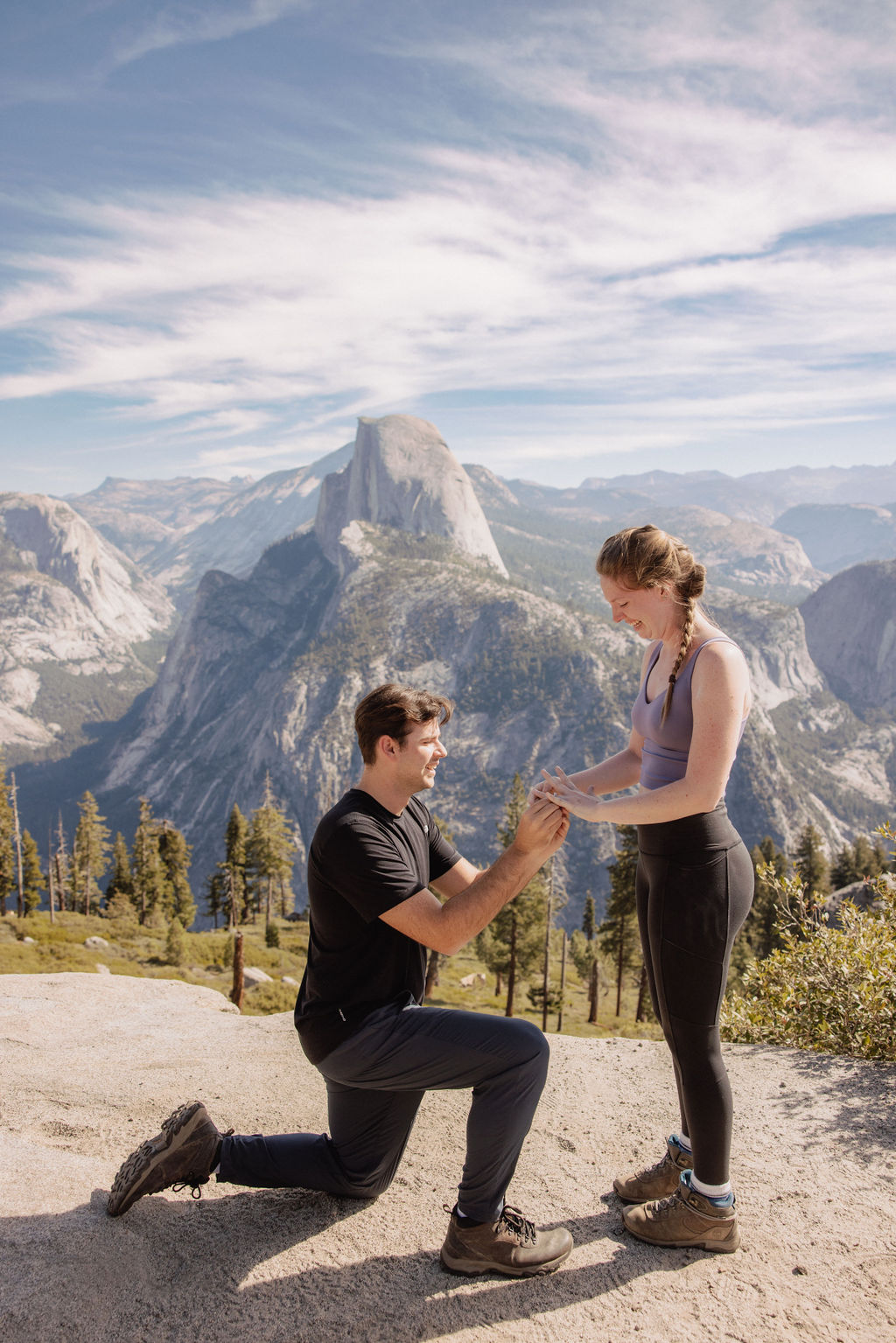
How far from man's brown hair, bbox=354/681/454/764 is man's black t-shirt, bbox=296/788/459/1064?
0.34 metres

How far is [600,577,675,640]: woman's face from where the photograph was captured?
4.26 m

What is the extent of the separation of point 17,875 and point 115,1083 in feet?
195

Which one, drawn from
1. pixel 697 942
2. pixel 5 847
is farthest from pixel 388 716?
pixel 5 847

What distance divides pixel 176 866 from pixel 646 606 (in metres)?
67.1

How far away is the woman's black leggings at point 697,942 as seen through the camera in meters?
4.05

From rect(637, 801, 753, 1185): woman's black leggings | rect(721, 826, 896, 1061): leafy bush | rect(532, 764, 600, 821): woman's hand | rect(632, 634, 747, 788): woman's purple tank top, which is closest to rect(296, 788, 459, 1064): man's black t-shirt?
rect(532, 764, 600, 821): woman's hand

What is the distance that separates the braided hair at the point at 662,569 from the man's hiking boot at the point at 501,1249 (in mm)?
3146

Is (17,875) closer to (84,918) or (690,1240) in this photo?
(84,918)

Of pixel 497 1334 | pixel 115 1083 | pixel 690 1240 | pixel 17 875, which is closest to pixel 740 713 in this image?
pixel 690 1240

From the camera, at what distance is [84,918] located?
5141 cm

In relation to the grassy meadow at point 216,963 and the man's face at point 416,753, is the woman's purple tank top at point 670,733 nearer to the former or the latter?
the man's face at point 416,753

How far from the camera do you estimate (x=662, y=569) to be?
418 centimetres

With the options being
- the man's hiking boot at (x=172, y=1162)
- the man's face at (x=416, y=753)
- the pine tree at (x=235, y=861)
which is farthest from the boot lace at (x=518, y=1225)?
the pine tree at (x=235, y=861)

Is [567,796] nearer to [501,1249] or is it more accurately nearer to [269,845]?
[501,1249]
